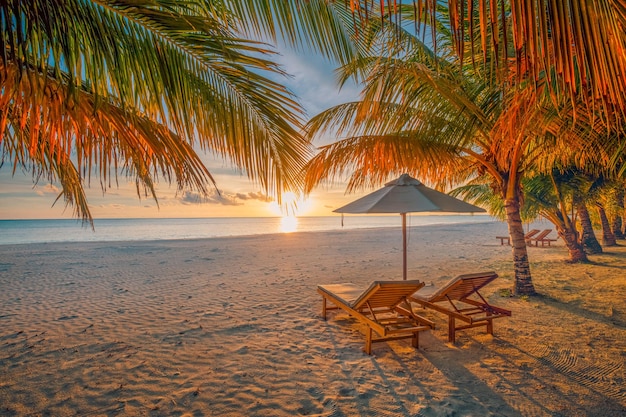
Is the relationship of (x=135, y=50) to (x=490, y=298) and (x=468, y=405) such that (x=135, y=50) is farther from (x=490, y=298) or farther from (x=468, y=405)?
(x=490, y=298)

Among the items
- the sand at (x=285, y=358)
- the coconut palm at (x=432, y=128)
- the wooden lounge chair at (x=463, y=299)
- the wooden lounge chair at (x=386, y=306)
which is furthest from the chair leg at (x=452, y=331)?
the coconut palm at (x=432, y=128)

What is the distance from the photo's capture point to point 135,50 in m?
1.72

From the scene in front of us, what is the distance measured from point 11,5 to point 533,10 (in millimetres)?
1845

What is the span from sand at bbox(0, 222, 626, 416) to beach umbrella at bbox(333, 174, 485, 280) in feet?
5.69

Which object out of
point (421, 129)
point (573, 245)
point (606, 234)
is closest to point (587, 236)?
point (573, 245)

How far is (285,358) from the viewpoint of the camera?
12.3 ft

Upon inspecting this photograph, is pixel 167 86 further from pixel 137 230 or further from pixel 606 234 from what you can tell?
pixel 137 230

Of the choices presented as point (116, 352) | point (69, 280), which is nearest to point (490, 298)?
point (116, 352)

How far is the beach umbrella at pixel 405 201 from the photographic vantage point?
5.07m

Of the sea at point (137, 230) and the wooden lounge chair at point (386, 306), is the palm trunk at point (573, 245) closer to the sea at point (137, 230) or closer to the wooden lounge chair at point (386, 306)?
the sea at point (137, 230)

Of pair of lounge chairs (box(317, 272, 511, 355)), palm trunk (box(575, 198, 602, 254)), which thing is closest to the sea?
pair of lounge chairs (box(317, 272, 511, 355))

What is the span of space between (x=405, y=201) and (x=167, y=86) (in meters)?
4.17

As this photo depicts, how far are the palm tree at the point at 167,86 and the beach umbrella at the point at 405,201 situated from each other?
113 inches

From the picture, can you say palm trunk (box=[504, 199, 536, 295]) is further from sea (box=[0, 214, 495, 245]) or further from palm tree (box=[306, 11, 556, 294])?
sea (box=[0, 214, 495, 245])
